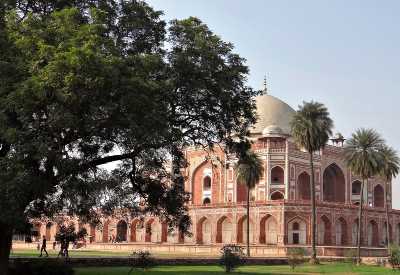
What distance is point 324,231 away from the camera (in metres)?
60.3

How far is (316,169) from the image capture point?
6919 centimetres

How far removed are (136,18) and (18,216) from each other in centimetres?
796

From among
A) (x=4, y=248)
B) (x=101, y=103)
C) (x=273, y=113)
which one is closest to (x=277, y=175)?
(x=273, y=113)

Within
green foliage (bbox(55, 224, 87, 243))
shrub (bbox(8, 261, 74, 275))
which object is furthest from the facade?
shrub (bbox(8, 261, 74, 275))

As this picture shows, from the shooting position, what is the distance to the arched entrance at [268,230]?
5882cm

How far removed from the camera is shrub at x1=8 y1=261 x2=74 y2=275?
22188mm

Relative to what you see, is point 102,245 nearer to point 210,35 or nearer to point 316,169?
point 316,169

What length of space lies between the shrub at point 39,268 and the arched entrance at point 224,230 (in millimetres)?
40401

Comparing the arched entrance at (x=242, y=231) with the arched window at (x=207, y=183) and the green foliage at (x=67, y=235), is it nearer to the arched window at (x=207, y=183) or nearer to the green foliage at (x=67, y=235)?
the arched window at (x=207, y=183)

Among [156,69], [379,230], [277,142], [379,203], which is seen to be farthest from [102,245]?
[156,69]

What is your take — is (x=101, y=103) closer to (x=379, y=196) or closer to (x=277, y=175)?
(x=277, y=175)

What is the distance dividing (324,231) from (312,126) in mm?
21661

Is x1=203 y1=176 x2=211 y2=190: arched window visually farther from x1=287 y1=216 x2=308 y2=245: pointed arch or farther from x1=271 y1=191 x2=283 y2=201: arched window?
x1=287 y1=216 x2=308 y2=245: pointed arch

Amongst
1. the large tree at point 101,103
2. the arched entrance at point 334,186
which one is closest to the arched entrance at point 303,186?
the arched entrance at point 334,186
